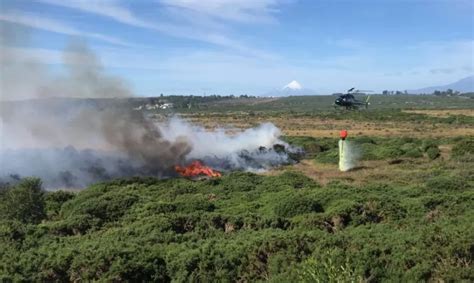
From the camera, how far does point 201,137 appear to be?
57.9m

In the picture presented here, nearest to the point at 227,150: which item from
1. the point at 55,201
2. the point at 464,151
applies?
the point at 464,151

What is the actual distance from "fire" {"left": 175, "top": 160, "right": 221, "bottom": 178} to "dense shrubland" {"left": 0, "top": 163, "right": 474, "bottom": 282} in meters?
16.2

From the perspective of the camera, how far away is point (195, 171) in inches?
1871

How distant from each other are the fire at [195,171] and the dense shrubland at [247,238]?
16196mm

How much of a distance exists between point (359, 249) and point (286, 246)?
2.02 meters

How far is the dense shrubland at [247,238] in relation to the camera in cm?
1352

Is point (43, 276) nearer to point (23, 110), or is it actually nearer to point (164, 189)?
point (164, 189)

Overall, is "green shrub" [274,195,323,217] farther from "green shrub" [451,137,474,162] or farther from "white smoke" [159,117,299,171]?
"green shrub" [451,137,474,162]

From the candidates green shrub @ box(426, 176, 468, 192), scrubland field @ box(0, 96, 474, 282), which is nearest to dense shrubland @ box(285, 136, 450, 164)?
scrubland field @ box(0, 96, 474, 282)

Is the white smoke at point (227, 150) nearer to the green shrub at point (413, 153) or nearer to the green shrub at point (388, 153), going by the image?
the green shrub at point (388, 153)

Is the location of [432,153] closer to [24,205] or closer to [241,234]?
[241,234]

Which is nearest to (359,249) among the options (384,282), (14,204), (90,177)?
(384,282)

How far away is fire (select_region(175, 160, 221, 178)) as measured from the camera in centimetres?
4700

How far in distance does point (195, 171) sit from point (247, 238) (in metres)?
30.8
